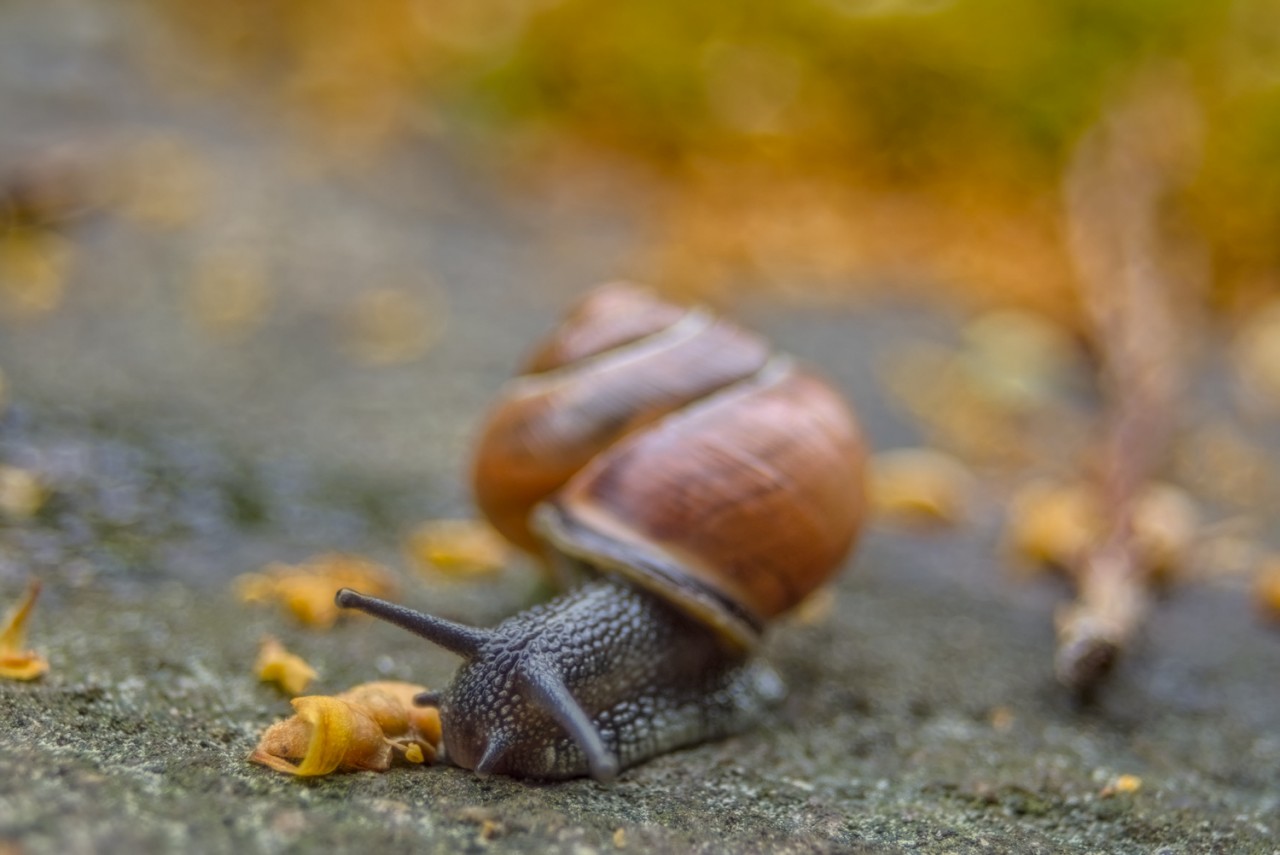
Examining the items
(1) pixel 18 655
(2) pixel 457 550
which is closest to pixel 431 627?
(1) pixel 18 655

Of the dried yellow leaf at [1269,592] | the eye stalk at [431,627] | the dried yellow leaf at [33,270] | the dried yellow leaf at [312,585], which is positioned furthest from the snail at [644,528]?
the dried yellow leaf at [33,270]

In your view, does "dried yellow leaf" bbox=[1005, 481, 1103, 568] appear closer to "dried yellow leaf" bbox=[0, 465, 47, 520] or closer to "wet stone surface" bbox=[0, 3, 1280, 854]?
"wet stone surface" bbox=[0, 3, 1280, 854]

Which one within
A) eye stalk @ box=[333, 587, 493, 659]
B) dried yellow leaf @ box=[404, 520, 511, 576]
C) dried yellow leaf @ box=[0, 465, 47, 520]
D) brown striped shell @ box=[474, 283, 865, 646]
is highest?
brown striped shell @ box=[474, 283, 865, 646]

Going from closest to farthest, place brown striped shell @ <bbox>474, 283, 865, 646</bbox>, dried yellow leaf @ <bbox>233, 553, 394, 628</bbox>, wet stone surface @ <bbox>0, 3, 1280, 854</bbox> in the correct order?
1. wet stone surface @ <bbox>0, 3, 1280, 854</bbox>
2. brown striped shell @ <bbox>474, 283, 865, 646</bbox>
3. dried yellow leaf @ <bbox>233, 553, 394, 628</bbox>

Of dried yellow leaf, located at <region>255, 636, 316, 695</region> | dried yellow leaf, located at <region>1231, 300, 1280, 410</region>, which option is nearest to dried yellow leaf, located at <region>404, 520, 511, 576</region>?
dried yellow leaf, located at <region>255, 636, 316, 695</region>

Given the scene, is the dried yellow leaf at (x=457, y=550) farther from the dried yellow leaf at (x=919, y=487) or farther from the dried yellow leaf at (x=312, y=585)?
the dried yellow leaf at (x=919, y=487)

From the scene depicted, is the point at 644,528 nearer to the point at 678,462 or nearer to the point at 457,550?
the point at 678,462
